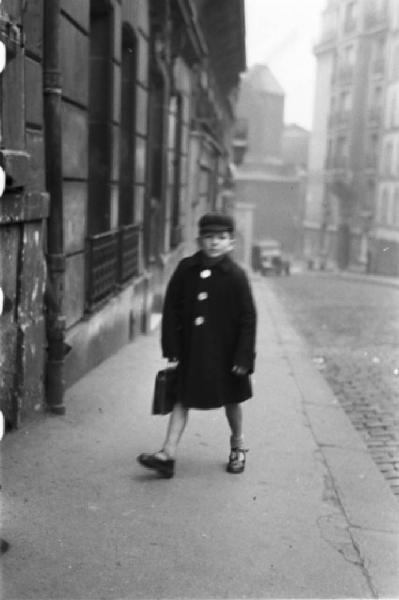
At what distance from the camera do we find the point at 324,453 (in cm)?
493

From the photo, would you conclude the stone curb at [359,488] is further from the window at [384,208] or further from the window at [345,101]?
the window at [345,101]

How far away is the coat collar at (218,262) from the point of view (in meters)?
4.14

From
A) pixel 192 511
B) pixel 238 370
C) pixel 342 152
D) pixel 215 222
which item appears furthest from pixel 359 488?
pixel 342 152

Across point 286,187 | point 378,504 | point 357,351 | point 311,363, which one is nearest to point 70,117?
point 378,504

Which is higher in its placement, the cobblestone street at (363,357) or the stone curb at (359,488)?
the stone curb at (359,488)

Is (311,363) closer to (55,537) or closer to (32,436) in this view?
(32,436)

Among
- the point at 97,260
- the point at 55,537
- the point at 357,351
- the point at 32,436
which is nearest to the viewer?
the point at 55,537

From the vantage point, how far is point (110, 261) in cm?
719

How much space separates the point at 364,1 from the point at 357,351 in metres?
38.2

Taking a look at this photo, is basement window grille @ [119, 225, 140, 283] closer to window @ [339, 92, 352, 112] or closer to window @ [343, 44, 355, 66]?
window @ [343, 44, 355, 66]

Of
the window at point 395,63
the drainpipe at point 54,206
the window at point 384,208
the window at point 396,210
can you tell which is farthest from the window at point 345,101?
the drainpipe at point 54,206

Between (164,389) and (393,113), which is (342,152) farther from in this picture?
(164,389)

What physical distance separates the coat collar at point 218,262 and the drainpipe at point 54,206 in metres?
1.24

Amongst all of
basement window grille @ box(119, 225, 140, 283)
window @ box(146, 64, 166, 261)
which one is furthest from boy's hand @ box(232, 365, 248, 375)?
window @ box(146, 64, 166, 261)
